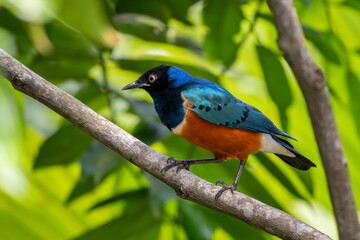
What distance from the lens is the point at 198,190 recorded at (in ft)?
7.93

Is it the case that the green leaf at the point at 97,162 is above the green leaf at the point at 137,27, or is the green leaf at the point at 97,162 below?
below

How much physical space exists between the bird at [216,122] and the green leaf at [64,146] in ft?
1.78

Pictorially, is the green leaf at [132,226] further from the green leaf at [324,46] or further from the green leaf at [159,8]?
the green leaf at [324,46]

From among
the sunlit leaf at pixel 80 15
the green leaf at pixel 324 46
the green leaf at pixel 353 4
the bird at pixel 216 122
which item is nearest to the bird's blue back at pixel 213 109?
the bird at pixel 216 122

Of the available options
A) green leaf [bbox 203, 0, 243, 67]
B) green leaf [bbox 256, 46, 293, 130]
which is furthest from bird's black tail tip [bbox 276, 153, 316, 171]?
green leaf [bbox 203, 0, 243, 67]

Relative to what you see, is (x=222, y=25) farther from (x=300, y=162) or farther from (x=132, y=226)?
(x=132, y=226)

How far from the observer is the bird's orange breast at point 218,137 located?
122 inches

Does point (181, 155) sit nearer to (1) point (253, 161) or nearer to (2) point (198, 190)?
(1) point (253, 161)

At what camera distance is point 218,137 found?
320 cm

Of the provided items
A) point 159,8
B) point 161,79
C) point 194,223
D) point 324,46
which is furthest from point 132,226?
point 324,46

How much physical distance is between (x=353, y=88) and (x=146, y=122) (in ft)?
5.32

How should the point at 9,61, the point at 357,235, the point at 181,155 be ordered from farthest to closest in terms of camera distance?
the point at 181,155 → the point at 357,235 → the point at 9,61

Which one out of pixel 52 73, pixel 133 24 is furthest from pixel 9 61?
pixel 133 24

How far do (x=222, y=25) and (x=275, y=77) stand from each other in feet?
1.89
